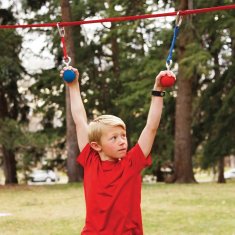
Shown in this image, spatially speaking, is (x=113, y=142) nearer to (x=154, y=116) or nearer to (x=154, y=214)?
(x=154, y=116)

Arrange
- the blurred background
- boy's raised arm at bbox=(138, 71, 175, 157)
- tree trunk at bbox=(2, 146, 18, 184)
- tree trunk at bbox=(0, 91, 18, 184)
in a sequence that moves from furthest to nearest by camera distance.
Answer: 1. tree trunk at bbox=(2, 146, 18, 184)
2. tree trunk at bbox=(0, 91, 18, 184)
3. the blurred background
4. boy's raised arm at bbox=(138, 71, 175, 157)

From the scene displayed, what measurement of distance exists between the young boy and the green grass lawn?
4.21m

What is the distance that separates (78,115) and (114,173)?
545 mm

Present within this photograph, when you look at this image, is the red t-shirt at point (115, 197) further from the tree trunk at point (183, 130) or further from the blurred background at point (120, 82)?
the tree trunk at point (183, 130)

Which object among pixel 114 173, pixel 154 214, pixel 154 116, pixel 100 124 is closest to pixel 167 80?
pixel 154 116

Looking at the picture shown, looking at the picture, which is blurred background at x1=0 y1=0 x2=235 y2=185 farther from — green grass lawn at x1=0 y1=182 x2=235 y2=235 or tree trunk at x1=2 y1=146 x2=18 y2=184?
green grass lawn at x1=0 y1=182 x2=235 y2=235

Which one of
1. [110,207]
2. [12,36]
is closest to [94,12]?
[12,36]

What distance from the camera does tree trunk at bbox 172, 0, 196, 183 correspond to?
1839 centimetres

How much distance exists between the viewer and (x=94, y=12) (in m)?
22.8

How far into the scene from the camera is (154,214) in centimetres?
937

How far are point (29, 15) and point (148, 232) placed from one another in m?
17.0

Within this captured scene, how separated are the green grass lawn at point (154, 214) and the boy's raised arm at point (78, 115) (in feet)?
13.1

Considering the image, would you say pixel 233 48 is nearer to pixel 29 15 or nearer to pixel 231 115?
pixel 231 115

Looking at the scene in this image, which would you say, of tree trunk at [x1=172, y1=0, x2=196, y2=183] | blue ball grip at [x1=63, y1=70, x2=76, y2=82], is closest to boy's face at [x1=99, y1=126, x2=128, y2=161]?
blue ball grip at [x1=63, y1=70, x2=76, y2=82]
